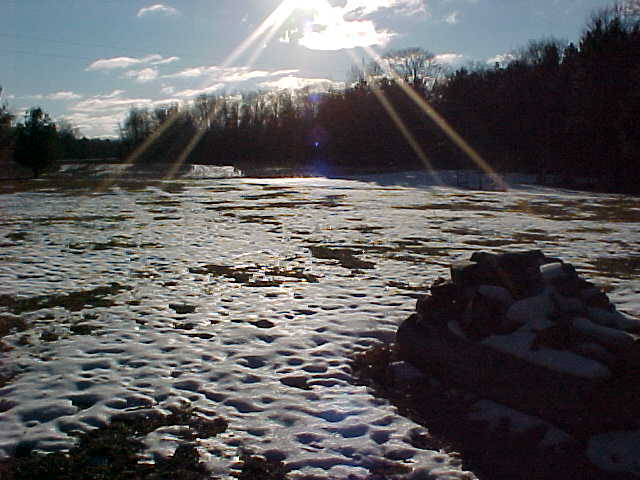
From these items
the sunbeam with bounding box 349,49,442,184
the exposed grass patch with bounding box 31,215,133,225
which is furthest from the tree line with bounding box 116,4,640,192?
the exposed grass patch with bounding box 31,215,133,225

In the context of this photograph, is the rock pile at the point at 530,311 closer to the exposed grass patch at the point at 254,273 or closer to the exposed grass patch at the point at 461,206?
the exposed grass patch at the point at 254,273

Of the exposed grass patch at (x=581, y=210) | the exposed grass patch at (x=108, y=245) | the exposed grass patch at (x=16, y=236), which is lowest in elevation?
the exposed grass patch at (x=108, y=245)

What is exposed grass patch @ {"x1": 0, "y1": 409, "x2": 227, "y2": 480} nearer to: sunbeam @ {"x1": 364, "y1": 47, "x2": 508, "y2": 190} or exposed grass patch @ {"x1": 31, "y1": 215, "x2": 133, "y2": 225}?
exposed grass patch @ {"x1": 31, "y1": 215, "x2": 133, "y2": 225}

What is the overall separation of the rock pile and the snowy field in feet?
3.70

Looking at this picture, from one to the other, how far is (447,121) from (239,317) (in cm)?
5672

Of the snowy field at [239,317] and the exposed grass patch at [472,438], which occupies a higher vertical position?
the snowy field at [239,317]

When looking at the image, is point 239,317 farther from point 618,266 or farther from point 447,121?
point 447,121

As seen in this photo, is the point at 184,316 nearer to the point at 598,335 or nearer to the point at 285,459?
the point at 285,459

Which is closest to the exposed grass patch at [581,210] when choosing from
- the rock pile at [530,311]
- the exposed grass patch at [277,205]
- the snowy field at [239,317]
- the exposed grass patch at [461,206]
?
the exposed grass patch at [461,206]

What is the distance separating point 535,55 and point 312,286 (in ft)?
202

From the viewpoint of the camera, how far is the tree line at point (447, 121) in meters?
40.4

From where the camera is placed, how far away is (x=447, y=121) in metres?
59.6

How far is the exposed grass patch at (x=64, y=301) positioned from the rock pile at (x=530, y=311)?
16.5 ft

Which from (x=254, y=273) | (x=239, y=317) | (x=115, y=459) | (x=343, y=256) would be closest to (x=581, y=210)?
(x=343, y=256)
